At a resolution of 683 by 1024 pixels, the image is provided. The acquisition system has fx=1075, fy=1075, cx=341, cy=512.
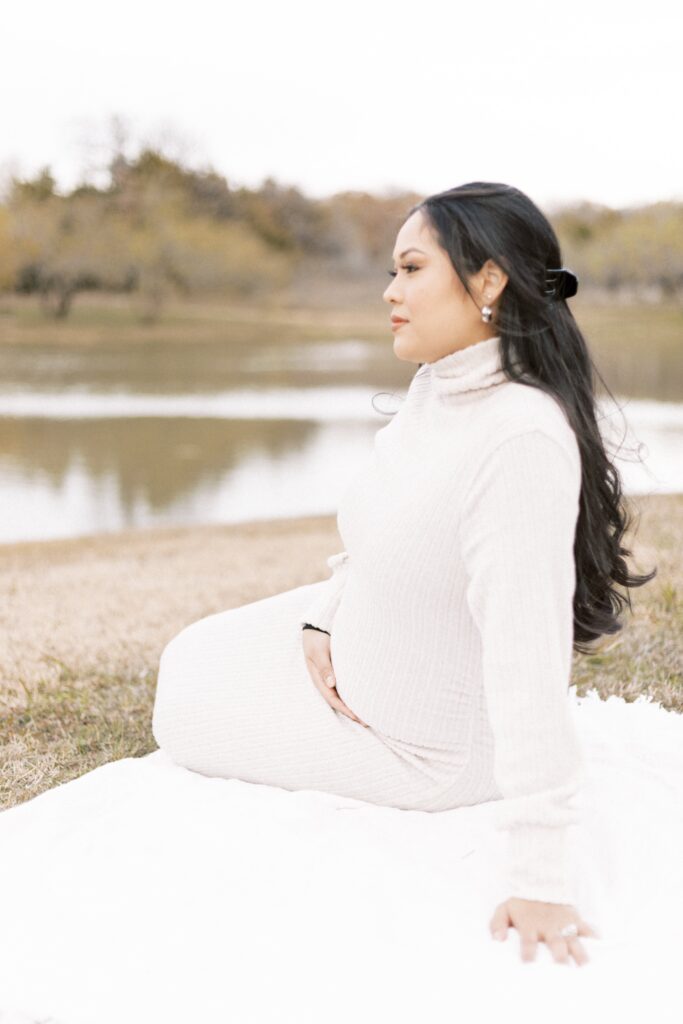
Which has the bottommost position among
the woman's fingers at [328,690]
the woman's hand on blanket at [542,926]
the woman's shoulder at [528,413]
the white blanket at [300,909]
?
the white blanket at [300,909]

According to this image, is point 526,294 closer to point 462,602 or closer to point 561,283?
point 561,283

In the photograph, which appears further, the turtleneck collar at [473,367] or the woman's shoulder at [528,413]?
the turtleneck collar at [473,367]

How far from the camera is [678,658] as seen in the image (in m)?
2.95

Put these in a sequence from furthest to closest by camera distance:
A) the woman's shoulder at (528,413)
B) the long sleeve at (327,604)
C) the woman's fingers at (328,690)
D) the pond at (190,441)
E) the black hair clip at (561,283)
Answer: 1. the pond at (190,441)
2. the long sleeve at (327,604)
3. the woman's fingers at (328,690)
4. the black hair clip at (561,283)
5. the woman's shoulder at (528,413)

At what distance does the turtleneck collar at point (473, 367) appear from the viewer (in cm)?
160

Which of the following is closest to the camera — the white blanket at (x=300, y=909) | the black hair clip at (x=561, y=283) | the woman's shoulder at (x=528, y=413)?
the white blanket at (x=300, y=909)

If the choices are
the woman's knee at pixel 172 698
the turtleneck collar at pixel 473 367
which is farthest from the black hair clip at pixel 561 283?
the woman's knee at pixel 172 698

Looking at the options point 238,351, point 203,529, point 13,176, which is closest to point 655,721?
point 203,529

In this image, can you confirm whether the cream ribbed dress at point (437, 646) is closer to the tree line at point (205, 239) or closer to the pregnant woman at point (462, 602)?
the pregnant woman at point (462, 602)

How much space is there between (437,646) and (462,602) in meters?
0.09

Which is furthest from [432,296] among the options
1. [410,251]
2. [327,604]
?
[327,604]

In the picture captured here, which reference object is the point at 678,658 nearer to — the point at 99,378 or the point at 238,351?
the point at 99,378

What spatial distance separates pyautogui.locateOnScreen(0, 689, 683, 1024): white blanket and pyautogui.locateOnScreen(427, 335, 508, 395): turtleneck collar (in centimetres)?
71

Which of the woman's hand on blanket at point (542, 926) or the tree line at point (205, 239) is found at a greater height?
the tree line at point (205, 239)
